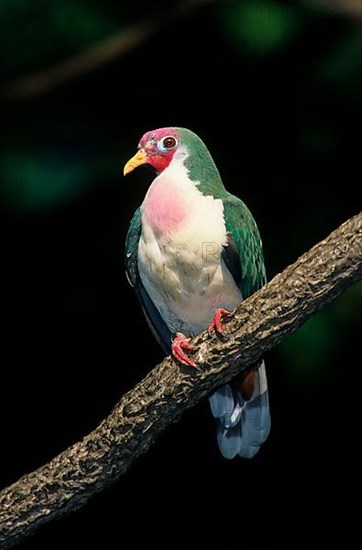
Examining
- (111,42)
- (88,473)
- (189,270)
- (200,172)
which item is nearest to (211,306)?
(189,270)

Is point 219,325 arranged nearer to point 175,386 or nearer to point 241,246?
point 175,386

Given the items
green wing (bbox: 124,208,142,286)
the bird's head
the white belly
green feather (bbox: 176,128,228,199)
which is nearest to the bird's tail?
the white belly

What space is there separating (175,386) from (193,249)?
46 cm

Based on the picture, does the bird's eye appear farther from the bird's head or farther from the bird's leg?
the bird's leg

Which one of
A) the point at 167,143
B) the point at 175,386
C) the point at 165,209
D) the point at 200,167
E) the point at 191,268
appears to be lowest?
the point at 175,386

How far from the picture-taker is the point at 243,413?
3.70m

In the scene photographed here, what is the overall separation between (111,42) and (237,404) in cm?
183

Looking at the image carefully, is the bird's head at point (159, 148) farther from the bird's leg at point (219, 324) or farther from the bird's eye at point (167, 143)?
the bird's leg at point (219, 324)

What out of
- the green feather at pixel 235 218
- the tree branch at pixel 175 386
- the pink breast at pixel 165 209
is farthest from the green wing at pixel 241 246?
the tree branch at pixel 175 386

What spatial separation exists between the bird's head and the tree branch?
0.69m

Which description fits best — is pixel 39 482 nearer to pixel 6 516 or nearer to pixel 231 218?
pixel 6 516

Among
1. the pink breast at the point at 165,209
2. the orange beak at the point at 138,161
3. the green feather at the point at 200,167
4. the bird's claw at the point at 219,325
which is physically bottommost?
the bird's claw at the point at 219,325

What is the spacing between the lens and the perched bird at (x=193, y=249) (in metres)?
3.33

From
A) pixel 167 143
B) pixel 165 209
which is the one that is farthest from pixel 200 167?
pixel 165 209
